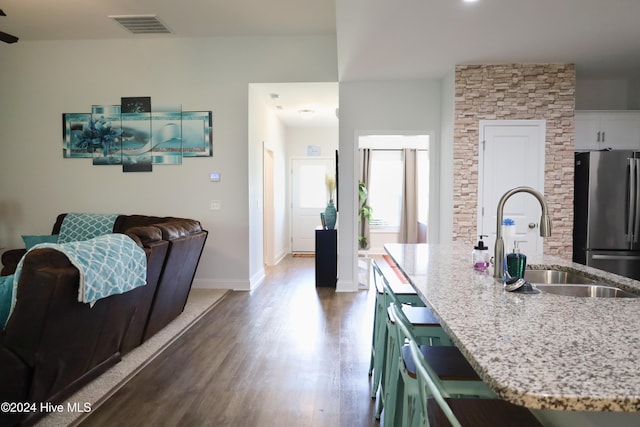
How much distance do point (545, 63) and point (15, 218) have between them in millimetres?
6688

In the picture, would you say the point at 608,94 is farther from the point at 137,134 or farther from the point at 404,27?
the point at 137,134

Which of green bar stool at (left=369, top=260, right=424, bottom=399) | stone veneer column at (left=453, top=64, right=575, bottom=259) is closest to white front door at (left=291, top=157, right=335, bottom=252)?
stone veneer column at (left=453, top=64, right=575, bottom=259)

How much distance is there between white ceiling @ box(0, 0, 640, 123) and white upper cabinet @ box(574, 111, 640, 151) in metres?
0.49

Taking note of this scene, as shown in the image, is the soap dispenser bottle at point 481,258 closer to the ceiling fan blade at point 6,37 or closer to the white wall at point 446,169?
the white wall at point 446,169

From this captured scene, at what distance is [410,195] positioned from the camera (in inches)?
309

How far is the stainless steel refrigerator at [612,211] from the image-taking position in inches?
Answer: 150

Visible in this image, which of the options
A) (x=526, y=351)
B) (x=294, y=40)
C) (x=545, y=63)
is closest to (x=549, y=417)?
(x=526, y=351)

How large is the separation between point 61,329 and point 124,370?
807 mm

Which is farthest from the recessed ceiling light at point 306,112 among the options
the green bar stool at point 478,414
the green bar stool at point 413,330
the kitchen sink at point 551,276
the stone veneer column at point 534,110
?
the green bar stool at point 478,414

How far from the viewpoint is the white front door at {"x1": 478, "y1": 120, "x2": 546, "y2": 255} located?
A: 3988 millimetres

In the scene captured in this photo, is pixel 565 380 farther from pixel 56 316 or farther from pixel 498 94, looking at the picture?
pixel 498 94

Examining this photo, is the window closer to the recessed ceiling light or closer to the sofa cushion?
the recessed ceiling light

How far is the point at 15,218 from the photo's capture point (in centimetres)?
506

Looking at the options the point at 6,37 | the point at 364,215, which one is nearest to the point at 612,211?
the point at 364,215
